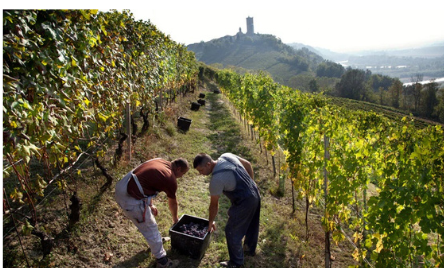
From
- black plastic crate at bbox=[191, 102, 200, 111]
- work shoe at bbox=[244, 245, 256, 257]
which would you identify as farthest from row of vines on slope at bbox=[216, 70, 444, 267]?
black plastic crate at bbox=[191, 102, 200, 111]

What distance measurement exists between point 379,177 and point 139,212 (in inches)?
129

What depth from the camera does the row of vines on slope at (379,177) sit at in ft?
8.42

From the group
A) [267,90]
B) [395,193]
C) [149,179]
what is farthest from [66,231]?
[267,90]

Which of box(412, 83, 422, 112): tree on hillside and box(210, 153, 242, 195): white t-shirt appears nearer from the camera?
box(210, 153, 242, 195): white t-shirt

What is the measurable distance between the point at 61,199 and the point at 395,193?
15.2 ft

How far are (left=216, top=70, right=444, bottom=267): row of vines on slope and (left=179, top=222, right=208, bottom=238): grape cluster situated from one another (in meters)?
1.88

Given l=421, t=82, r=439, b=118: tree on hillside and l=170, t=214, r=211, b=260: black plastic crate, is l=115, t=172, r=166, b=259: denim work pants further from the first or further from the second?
l=421, t=82, r=439, b=118: tree on hillside

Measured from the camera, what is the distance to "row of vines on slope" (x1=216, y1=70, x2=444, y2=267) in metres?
2.57

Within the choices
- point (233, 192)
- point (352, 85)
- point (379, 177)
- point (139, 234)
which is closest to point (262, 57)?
point (352, 85)

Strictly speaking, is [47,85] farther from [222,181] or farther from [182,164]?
[222,181]

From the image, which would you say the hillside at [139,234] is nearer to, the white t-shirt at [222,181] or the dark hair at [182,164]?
the white t-shirt at [222,181]

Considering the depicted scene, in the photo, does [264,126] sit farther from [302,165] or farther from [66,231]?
[66,231]

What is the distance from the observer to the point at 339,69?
11988 centimetres

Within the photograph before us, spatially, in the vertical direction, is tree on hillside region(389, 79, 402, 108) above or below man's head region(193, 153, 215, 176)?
below
